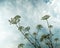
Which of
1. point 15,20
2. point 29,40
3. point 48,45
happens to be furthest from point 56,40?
point 15,20

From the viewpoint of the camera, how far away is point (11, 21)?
49094 millimetres

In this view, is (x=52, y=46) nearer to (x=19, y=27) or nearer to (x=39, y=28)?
(x=39, y=28)

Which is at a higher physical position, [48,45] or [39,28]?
[39,28]

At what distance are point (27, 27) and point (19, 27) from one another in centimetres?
260

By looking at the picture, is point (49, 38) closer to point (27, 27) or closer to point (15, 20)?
point (27, 27)

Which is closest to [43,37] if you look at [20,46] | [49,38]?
[49,38]

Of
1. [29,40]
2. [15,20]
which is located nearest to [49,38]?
[29,40]

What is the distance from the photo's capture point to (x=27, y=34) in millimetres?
52688

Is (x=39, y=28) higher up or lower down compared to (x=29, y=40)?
higher up

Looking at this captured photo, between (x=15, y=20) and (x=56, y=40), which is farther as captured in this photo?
(x=56, y=40)

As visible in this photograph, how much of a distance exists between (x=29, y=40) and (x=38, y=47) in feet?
12.1

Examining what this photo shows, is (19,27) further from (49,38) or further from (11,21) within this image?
(49,38)

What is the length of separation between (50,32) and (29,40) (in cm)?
518

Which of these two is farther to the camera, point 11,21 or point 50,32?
point 50,32
